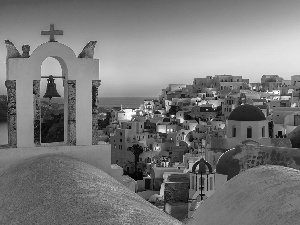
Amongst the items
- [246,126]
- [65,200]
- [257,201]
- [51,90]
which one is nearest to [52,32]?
[51,90]

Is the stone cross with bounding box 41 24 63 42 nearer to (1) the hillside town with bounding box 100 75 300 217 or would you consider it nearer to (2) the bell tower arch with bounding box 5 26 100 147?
Answer: (2) the bell tower arch with bounding box 5 26 100 147

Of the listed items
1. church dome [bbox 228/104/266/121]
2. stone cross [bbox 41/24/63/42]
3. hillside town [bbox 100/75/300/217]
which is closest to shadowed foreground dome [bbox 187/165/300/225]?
stone cross [bbox 41/24/63/42]

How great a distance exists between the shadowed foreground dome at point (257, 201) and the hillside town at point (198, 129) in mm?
13658

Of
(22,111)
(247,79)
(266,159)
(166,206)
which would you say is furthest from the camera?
(247,79)

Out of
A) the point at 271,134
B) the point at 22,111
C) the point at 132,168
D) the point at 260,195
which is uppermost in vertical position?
the point at 22,111

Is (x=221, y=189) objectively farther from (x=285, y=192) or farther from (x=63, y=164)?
(x=63, y=164)

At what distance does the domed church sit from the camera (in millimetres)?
22281

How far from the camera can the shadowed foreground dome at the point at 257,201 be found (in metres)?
3.64

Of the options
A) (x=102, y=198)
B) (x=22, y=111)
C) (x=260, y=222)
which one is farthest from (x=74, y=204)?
(x=22, y=111)

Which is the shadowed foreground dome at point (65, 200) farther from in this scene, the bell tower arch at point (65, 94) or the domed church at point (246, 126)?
the domed church at point (246, 126)

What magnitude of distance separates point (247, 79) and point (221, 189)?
75.8 meters

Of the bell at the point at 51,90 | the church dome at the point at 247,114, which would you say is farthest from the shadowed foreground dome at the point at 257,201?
the church dome at the point at 247,114

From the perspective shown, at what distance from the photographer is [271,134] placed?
37469 millimetres

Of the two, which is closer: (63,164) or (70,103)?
(63,164)
